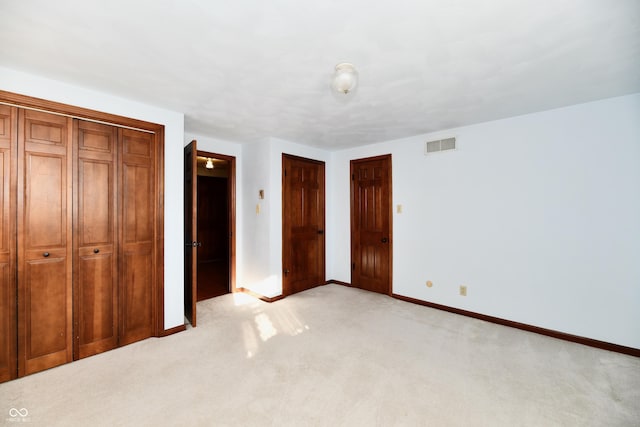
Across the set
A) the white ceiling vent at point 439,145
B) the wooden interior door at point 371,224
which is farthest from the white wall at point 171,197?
the white ceiling vent at point 439,145

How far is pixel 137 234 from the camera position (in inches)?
110

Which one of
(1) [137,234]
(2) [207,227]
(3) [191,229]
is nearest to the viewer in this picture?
(1) [137,234]

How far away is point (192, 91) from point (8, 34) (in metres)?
1.13

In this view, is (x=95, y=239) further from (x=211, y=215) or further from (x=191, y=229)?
(x=211, y=215)

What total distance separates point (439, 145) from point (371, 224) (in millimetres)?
1598

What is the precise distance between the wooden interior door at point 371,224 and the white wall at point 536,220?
30 cm

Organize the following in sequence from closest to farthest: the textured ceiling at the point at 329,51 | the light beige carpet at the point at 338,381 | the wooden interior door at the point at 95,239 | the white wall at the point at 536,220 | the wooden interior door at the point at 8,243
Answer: the textured ceiling at the point at 329,51 → the light beige carpet at the point at 338,381 → the wooden interior door at the point at 8,243 → the wooden interior door at the point at 95,239 → the white wall at the point at 536,220

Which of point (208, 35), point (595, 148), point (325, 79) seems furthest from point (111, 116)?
point (595, 148)

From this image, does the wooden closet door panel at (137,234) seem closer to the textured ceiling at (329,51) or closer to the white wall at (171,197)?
the white wall at (171,197)

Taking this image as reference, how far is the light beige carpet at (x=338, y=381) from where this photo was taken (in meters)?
1.79

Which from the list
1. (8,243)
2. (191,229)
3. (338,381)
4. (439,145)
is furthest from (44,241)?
(439,145)

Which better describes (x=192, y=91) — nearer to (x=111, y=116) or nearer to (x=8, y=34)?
(x=111, y=116)

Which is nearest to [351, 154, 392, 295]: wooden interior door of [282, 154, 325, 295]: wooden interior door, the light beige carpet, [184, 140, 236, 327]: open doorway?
[282, 154, 325, 295]: wooden interior door

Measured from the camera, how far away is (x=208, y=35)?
1714 millimetres
